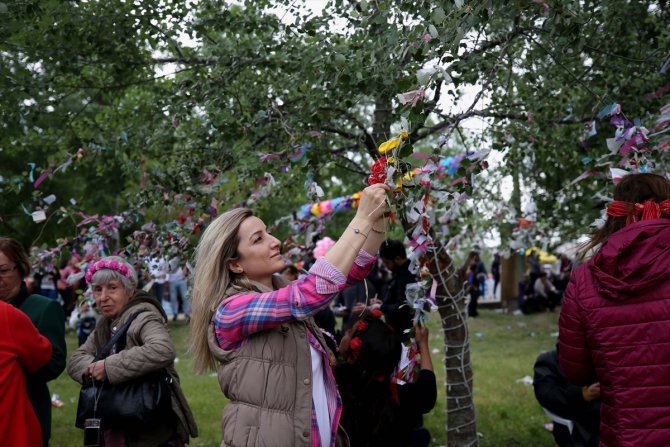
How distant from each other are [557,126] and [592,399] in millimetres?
2194

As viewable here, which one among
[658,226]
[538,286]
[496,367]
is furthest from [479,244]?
[538,286]

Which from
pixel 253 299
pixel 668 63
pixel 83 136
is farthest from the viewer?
pixel 83 136

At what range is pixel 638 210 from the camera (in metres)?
2.60

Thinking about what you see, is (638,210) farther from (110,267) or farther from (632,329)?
(110,267)

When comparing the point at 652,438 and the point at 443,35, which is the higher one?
the point at 443,35

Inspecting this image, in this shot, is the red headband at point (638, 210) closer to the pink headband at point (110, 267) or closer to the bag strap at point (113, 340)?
the bag strap at point (113, 340)

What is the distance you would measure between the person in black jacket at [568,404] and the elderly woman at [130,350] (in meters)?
2.09

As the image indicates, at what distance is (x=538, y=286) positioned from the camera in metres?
16.8

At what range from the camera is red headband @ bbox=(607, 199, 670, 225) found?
255 cm

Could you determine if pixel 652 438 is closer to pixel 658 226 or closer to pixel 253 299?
pixel 658 226

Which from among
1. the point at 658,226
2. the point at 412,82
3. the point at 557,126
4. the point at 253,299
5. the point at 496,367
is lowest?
the point at 496,367

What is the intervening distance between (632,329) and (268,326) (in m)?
1.30

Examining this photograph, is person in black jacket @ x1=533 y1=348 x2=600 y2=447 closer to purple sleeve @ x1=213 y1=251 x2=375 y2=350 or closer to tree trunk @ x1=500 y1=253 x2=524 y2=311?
purple sleeve @ x1=213 y1=251 x2=375 y2=350

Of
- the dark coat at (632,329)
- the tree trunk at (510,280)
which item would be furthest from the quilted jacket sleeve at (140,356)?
the tree trunk at (510,280)
